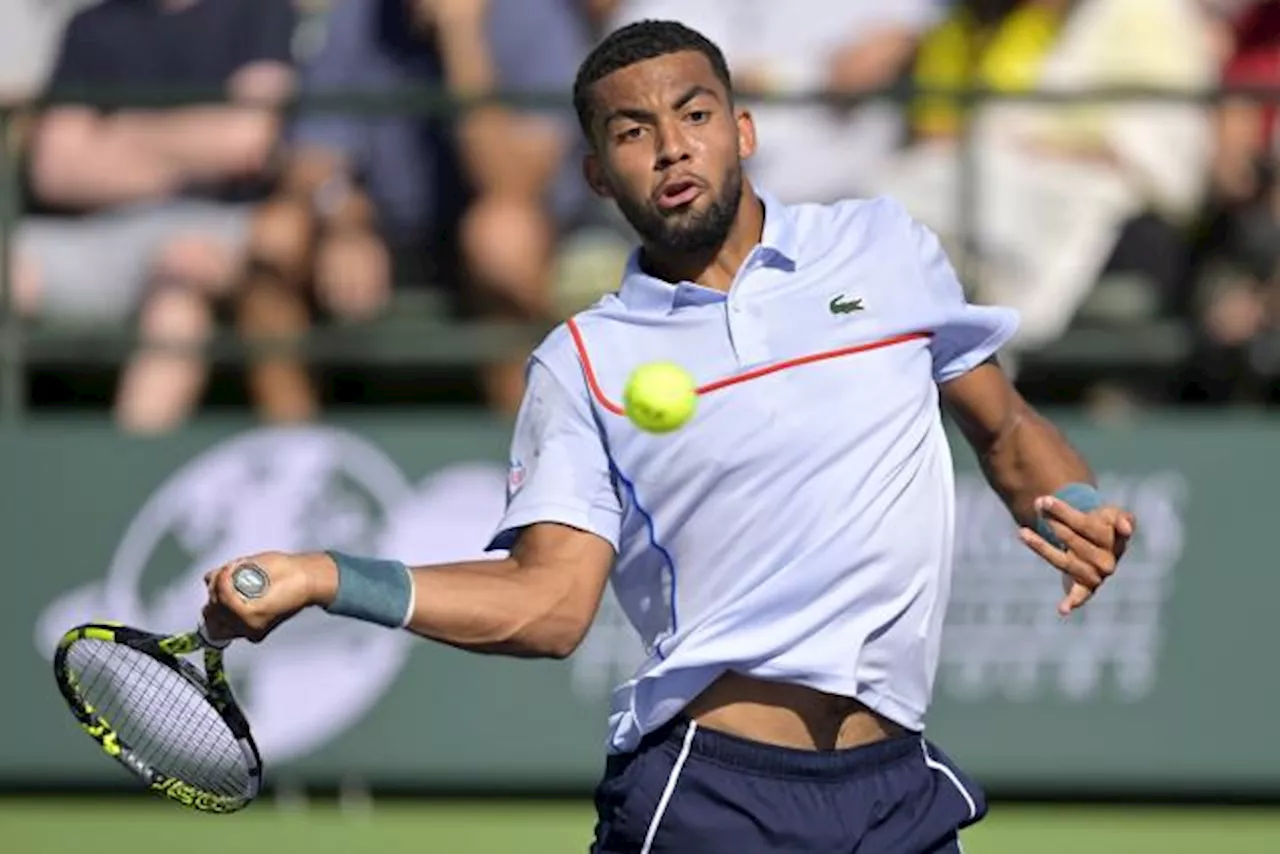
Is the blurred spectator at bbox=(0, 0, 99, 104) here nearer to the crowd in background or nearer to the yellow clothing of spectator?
the crowd in background

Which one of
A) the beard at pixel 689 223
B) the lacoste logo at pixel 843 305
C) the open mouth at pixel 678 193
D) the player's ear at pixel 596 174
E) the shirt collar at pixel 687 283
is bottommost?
the lacoste logo at pixel 843 305

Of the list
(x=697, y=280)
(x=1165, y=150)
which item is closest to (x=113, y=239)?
(x=1165, y=150)

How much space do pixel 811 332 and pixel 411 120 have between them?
16.5 feet

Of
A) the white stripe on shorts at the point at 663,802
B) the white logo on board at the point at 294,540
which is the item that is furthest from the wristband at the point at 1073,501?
the white logo on board at the point at 294,540

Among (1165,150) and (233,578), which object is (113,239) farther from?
(233,578)

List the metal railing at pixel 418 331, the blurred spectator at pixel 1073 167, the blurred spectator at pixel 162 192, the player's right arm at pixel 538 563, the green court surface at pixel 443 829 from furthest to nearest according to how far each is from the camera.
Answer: the blurred spectator at pixel 162 192
the blurred spectator at pixel 1073 167
the metal railing at pixel 418 331
the green court surface at pixel 443 829
the player's right arm at pixel 538 563

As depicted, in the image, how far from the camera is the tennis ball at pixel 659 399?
438 centimetres

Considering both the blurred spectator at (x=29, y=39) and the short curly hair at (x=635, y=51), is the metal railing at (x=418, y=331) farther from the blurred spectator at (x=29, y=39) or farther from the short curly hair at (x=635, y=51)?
the short curly hair at (x=635, y=51)

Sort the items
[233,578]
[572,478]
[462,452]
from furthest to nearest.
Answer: [462,452]
[572,478]
[233,578]

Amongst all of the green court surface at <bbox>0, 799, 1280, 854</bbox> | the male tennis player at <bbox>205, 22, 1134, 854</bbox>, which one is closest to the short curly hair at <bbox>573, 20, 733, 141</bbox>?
the male tennis player at <bbox>205, 22, 1134, 854</bbox>

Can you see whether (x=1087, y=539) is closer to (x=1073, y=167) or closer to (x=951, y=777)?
(x=951, y=777)

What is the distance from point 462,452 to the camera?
9094 millimetres

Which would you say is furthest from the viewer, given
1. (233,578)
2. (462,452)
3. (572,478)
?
(462,452)

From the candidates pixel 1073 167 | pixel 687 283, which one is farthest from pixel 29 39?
pixel 687 283
